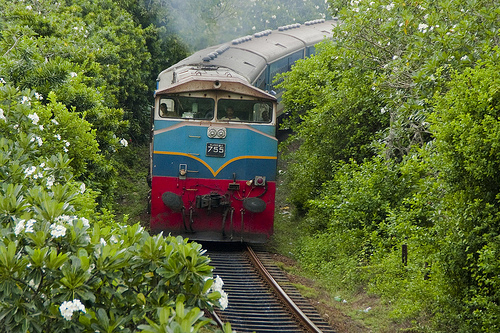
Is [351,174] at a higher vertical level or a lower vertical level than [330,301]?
higher

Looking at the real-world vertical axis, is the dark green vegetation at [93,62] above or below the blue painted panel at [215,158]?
above

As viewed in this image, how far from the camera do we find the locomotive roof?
12.6 m

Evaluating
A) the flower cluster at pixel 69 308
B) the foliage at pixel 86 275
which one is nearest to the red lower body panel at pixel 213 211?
the foliage at pixel 86 275

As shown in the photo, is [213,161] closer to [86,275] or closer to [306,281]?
[306,281]

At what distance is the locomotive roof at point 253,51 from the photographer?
12594 mm

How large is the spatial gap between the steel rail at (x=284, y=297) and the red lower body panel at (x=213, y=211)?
507 millimetres

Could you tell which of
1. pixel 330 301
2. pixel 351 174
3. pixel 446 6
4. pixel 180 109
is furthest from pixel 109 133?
pixel 446 6

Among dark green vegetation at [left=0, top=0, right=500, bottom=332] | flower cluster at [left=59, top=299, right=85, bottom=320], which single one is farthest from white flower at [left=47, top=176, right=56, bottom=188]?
flower cluster at [left=59, top=299, right=85, bottom=320]

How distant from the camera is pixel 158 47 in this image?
22.5 meters

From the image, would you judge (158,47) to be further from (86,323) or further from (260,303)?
(86,323)

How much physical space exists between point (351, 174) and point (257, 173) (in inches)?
86.1

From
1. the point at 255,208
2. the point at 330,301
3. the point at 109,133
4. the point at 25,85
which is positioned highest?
the point at 25,85

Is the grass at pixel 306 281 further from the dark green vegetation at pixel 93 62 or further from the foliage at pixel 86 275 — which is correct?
the dark green vegetation at pixel 93 62

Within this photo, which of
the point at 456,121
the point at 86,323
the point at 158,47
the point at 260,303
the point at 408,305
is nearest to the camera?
the point at 86,323
